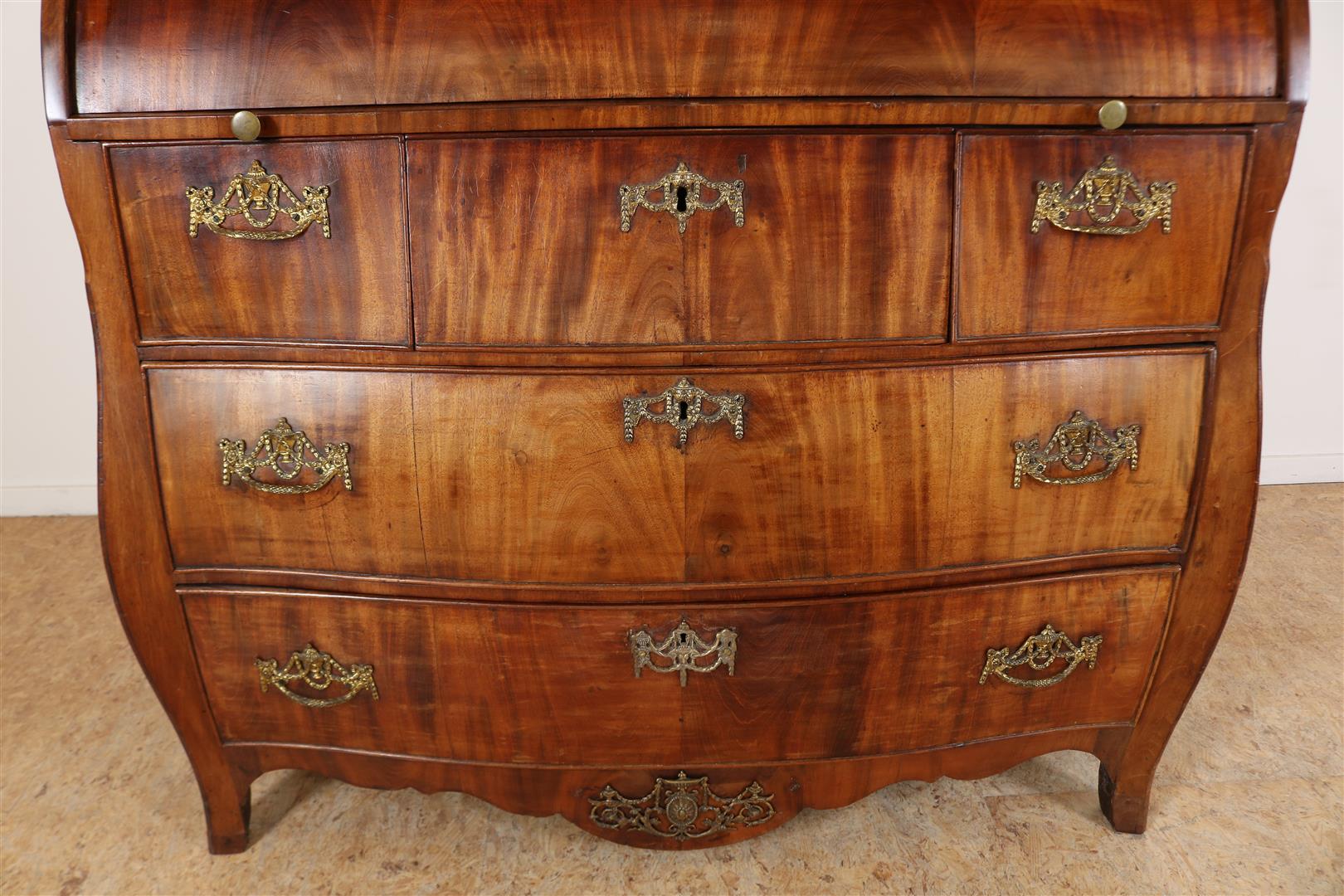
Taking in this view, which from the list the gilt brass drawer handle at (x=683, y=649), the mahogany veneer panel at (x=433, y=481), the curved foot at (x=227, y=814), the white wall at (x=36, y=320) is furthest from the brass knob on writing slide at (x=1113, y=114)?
the white wall at (x=36, y=320)

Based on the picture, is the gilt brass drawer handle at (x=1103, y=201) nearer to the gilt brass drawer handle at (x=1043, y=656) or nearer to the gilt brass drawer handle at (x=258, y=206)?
the gilt brass drawer handle at (x=1043, y=656)

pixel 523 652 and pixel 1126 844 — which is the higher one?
pixel 523 652

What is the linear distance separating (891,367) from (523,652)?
2.14 feet

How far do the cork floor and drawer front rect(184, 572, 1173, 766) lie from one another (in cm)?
25

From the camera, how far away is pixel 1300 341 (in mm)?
2873

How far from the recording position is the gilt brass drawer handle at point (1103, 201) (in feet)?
4.08

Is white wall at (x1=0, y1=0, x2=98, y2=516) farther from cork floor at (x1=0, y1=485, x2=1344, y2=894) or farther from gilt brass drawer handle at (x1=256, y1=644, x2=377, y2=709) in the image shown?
gilt brass drawer handle at (x1=256, y1=644, x2=377, y2=709)

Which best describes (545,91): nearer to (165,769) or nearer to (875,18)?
(875,18)

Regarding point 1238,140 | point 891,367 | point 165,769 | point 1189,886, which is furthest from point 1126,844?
point 165,769

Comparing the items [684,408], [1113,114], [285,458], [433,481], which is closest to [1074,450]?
[1113,114]

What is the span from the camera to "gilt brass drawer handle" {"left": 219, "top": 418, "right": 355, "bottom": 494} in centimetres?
Answer: 131

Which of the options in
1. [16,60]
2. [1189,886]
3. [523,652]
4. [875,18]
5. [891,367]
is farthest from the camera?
[16,60]

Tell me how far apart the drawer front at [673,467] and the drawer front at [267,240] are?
0.07 meters

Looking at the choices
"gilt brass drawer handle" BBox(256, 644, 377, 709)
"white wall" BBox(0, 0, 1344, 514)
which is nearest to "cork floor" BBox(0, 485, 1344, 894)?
"gilt brass drawer handle" BBox(256, 644, 377, 709)
